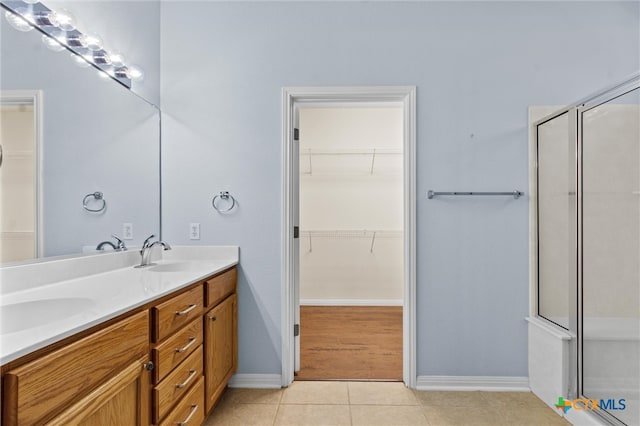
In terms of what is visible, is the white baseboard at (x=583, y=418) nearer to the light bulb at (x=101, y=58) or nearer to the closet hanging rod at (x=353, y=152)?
the closet hanging rod at (x=353, y=152)

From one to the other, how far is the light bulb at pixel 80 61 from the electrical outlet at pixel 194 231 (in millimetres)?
1065

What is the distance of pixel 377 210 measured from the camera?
4.08m

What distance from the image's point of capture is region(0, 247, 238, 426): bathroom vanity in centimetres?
77

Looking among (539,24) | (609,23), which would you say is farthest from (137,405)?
(609,23)

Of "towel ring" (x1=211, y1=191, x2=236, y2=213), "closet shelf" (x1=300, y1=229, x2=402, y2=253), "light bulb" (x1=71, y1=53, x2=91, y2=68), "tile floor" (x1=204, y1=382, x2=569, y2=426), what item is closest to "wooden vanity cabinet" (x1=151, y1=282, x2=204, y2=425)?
"tile floor" (x1=204, y1=382, x2=569, y2=426)

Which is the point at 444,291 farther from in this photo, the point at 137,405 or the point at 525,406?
the point at 137,405

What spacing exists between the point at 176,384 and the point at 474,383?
73.3 inches

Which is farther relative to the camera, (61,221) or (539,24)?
(539,24)

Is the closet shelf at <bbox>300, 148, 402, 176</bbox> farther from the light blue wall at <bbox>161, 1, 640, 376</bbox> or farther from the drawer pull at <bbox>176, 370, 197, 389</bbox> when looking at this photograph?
the drawer pull at <bbox>176, 370, 197, 389</bbox>

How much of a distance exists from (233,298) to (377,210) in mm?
2367

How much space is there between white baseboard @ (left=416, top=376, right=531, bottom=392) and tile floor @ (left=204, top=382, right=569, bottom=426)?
0.04 m

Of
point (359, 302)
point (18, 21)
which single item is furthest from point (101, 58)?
point (359, 302)

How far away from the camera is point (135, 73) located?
1975 millimetres

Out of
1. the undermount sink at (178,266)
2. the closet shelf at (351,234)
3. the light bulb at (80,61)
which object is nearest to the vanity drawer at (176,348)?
the undermount sink at (178,266)
